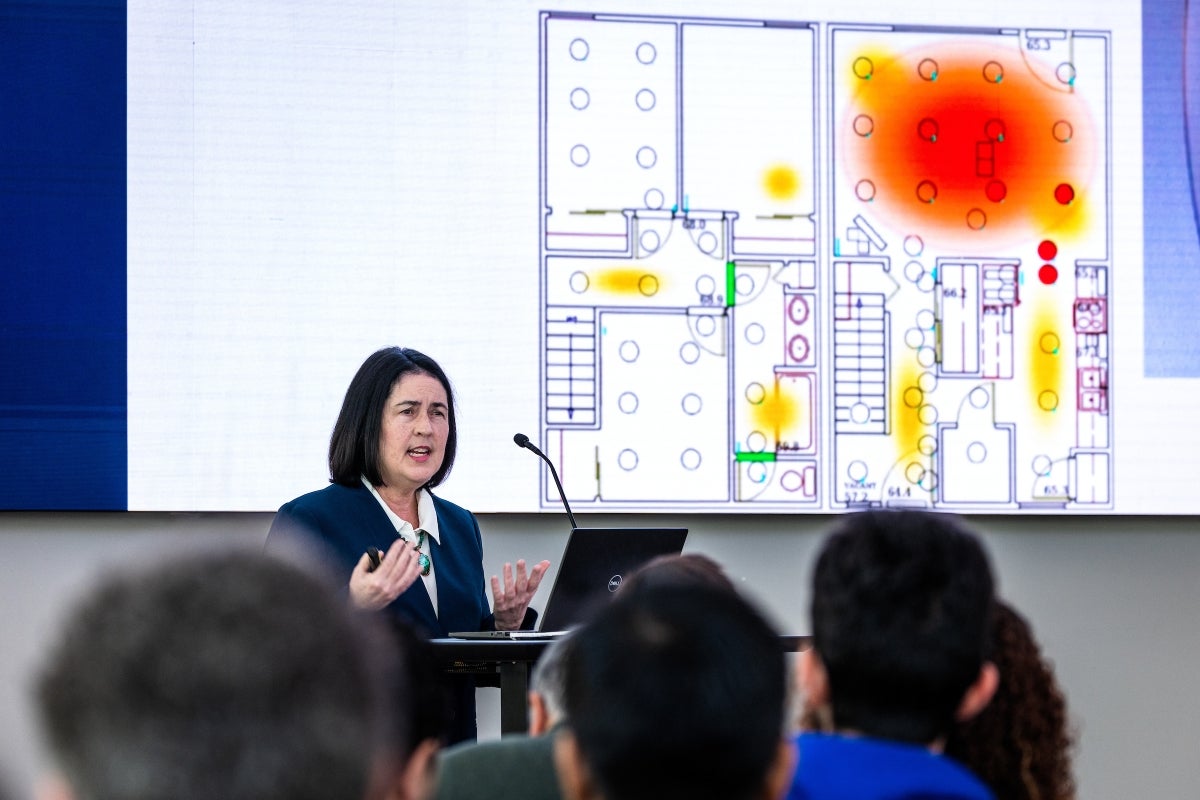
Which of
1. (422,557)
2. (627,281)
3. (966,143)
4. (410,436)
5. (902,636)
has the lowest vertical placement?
(422,557)

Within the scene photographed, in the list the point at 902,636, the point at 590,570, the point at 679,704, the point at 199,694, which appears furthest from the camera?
the point at 590,570

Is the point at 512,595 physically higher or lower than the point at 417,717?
lower

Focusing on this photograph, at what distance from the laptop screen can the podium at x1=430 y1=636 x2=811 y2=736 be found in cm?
17

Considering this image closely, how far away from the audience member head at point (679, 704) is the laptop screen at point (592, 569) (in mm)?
1689

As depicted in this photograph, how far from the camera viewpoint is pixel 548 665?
1.29 m

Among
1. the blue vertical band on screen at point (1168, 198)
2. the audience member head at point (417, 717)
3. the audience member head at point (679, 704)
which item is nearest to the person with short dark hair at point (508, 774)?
the audience member head at point (417, 717)

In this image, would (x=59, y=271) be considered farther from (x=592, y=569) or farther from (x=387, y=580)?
(x=592, y=569)

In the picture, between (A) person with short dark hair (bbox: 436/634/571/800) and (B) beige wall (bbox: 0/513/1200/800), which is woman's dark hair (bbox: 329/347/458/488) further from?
(A) person with short dark hair (bbox: 436/634/571/800)

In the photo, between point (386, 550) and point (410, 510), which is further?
point (410, 510)

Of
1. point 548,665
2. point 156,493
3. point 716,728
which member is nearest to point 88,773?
point 716,728

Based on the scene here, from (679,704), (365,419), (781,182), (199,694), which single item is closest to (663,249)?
(781,182)

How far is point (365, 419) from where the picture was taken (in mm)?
2912

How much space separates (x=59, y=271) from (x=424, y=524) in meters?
1.22

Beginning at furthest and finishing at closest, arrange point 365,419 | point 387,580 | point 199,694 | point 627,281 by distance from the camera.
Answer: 1. point 627,281
2. point 365,419
3. point 387,580
4. point 199,694
